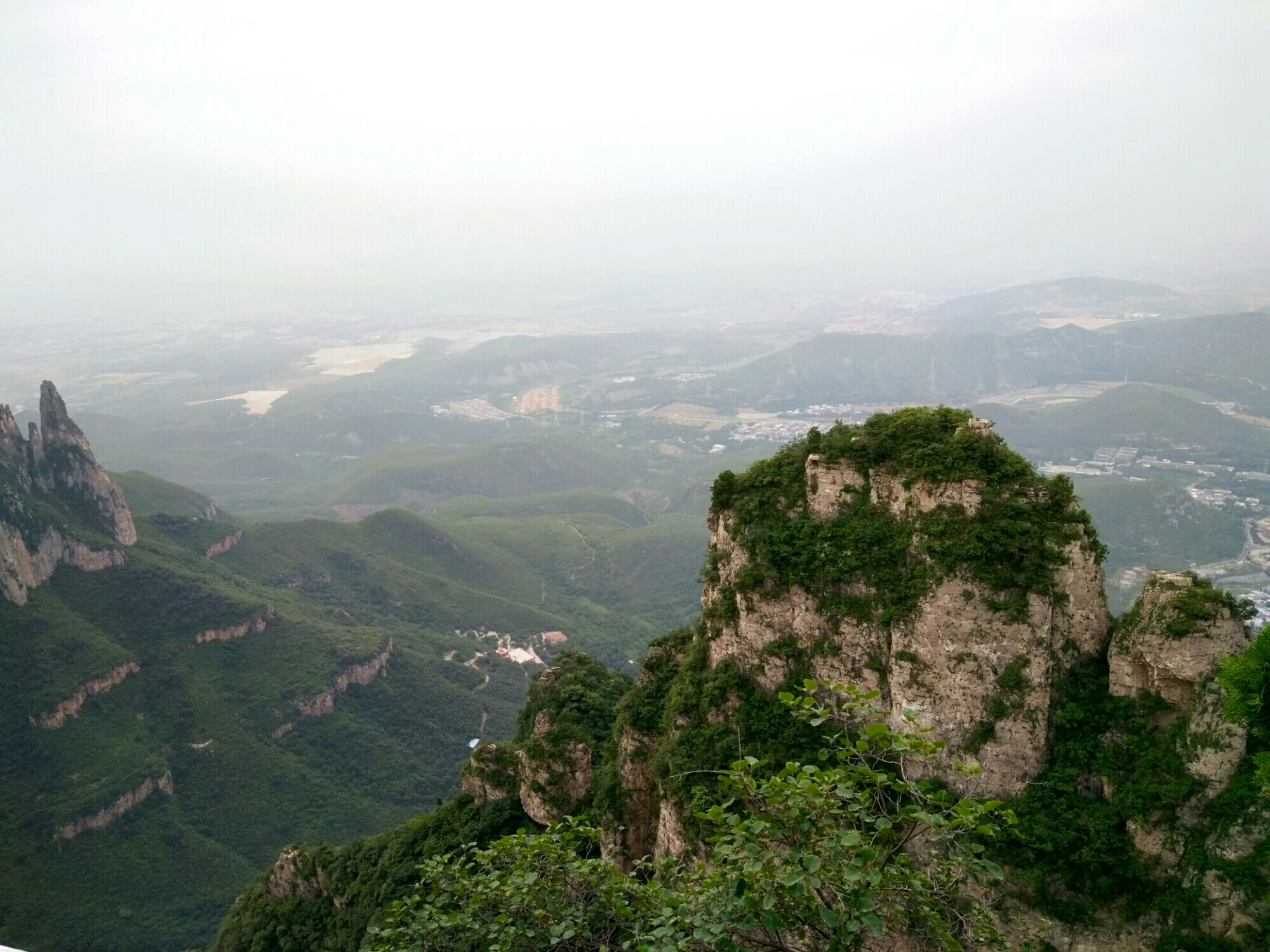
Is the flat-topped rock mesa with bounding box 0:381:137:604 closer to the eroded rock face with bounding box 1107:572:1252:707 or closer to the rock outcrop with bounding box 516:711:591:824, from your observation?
the rock outcrop with bounding box 516:711:591:824

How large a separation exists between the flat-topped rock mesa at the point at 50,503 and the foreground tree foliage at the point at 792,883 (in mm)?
82150

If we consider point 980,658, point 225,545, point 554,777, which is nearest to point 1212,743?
point 980,658

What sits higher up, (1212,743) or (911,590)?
(911,590)

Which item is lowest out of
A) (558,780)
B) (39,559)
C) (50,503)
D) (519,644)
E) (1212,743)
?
(519,644)

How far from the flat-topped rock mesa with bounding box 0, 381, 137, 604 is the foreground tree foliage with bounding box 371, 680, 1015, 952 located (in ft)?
270

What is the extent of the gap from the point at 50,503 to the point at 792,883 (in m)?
103

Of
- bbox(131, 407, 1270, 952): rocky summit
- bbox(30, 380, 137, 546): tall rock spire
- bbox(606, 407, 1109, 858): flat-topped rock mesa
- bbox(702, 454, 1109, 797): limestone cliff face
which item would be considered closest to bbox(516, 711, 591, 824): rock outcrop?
bbox(131, 407, 1270, 952): rocky summit

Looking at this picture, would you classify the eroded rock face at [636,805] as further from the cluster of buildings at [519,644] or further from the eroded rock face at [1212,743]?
the cluster of buildings at [519,644]

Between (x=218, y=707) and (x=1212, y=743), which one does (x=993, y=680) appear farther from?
(x=218, y=707)

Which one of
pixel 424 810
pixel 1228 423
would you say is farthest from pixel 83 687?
pixel 1228 423

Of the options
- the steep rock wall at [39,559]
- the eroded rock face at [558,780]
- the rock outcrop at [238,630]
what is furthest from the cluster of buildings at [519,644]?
the eroded rock face at [558,780]

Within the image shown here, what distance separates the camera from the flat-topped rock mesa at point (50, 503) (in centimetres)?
7694

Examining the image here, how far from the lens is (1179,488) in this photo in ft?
435

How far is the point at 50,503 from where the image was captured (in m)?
88.4
